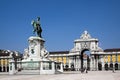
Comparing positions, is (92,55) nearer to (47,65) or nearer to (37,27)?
(37,27)

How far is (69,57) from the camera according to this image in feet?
416

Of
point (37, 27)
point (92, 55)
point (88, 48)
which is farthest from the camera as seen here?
point (88, 48)

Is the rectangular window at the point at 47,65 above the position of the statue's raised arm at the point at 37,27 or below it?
below

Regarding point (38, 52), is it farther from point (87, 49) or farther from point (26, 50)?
point (87, 49)

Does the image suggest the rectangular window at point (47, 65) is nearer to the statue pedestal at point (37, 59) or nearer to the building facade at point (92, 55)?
the statue pedestal at point (37, 59)

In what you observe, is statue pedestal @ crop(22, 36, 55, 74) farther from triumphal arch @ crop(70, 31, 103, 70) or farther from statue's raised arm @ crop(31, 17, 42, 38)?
triumphal arch @ crop(70, 31, 103, 70)

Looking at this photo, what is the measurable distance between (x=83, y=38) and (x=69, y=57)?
11021mm

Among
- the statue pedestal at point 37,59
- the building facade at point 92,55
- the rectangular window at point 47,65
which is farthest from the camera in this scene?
the building facade at point 92,55

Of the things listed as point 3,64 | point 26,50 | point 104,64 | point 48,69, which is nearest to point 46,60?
point 48,69

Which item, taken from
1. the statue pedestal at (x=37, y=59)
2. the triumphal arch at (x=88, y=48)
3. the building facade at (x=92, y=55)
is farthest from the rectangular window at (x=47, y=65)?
the triumphal arch at (x=88, y=48)

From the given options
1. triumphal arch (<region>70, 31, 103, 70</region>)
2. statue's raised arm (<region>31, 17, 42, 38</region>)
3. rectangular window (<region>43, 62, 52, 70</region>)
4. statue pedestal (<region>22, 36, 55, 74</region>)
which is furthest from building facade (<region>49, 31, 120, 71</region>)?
rectangular window (<region>43, 62, 52, 70</region>)

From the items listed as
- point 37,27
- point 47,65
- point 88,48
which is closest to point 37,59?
point 47,65

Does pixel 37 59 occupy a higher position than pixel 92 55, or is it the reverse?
pixel 37 59

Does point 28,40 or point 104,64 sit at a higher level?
point 28,40
